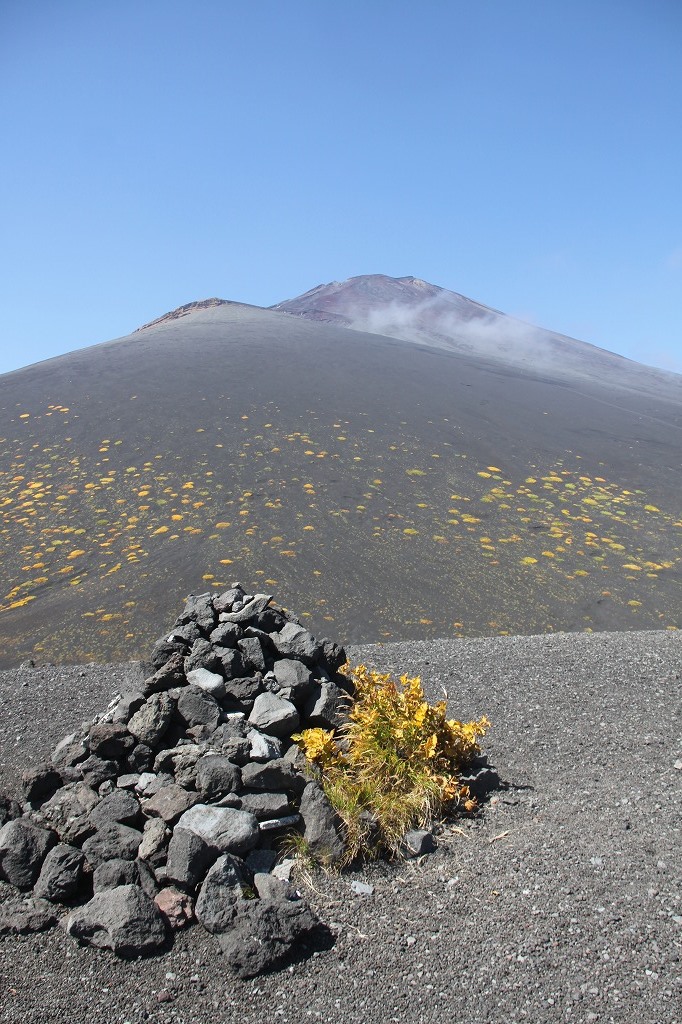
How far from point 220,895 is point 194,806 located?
19.1 inches

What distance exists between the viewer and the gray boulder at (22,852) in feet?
11.3

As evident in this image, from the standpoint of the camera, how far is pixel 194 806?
3.55 meters

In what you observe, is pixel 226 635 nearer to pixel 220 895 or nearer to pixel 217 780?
A: pixel 217 780

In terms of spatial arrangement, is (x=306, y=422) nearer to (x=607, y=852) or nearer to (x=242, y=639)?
(x=242, y=639)

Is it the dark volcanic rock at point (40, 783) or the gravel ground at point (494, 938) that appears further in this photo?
the dark volcanic rock at point (40, 783)

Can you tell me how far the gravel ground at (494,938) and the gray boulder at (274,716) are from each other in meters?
0.95

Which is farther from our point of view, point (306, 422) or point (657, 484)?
point (306, 422)

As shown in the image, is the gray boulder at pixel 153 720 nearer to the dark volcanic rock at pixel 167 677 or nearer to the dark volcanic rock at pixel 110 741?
the dark volcanic rock at pixel 110 741

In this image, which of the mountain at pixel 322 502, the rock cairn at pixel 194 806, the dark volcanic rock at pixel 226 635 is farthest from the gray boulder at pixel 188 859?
the mountain at pixel 322 502

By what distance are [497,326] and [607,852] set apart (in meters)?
55.9

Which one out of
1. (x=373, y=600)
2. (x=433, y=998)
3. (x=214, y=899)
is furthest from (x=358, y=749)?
(x=373, y=600)

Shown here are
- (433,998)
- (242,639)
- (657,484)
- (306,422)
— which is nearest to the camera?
(433,998)

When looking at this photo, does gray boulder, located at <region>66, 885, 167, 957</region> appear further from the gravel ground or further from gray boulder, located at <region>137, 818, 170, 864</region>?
gray boulder, located at <region>137, 818, 170, 864</region>

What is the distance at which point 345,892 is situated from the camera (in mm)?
3340
